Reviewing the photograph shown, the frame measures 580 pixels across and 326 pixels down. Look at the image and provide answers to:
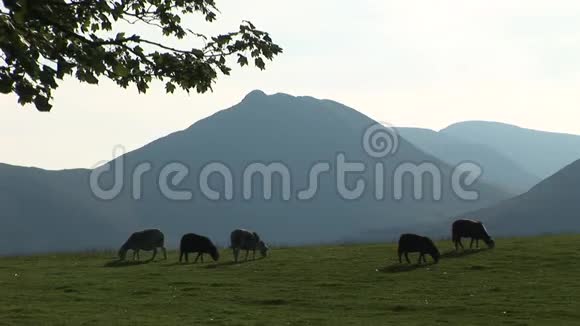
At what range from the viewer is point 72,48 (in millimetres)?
12250

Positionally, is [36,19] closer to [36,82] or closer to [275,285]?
[36,82]

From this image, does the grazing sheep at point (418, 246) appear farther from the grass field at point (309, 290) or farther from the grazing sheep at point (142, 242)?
the grazing sheep at point (142, 242)

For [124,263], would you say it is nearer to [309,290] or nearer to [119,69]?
[309,290]

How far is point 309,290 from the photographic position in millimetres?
29344

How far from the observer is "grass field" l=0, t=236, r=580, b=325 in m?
23.8

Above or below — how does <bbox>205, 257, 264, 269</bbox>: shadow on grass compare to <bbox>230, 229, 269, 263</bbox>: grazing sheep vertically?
below

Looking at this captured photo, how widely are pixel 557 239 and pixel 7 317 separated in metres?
31.1

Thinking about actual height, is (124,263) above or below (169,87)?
below

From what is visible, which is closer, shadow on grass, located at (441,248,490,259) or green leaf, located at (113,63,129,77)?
green leaf, located at (113,63,129,77)

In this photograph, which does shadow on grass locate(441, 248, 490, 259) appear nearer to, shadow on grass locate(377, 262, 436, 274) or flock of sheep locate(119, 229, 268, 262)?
shadow on grass locate(377, 262, 436, 274)

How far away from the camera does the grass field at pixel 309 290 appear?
23.8 m

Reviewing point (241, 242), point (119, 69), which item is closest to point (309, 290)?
point (241, 242)

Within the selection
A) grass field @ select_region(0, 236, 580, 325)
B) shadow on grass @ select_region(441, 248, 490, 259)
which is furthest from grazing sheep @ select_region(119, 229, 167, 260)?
shadow on grass @ select_region(441, 248, 490, 259)

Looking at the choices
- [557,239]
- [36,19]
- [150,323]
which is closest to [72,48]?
[36,19]
